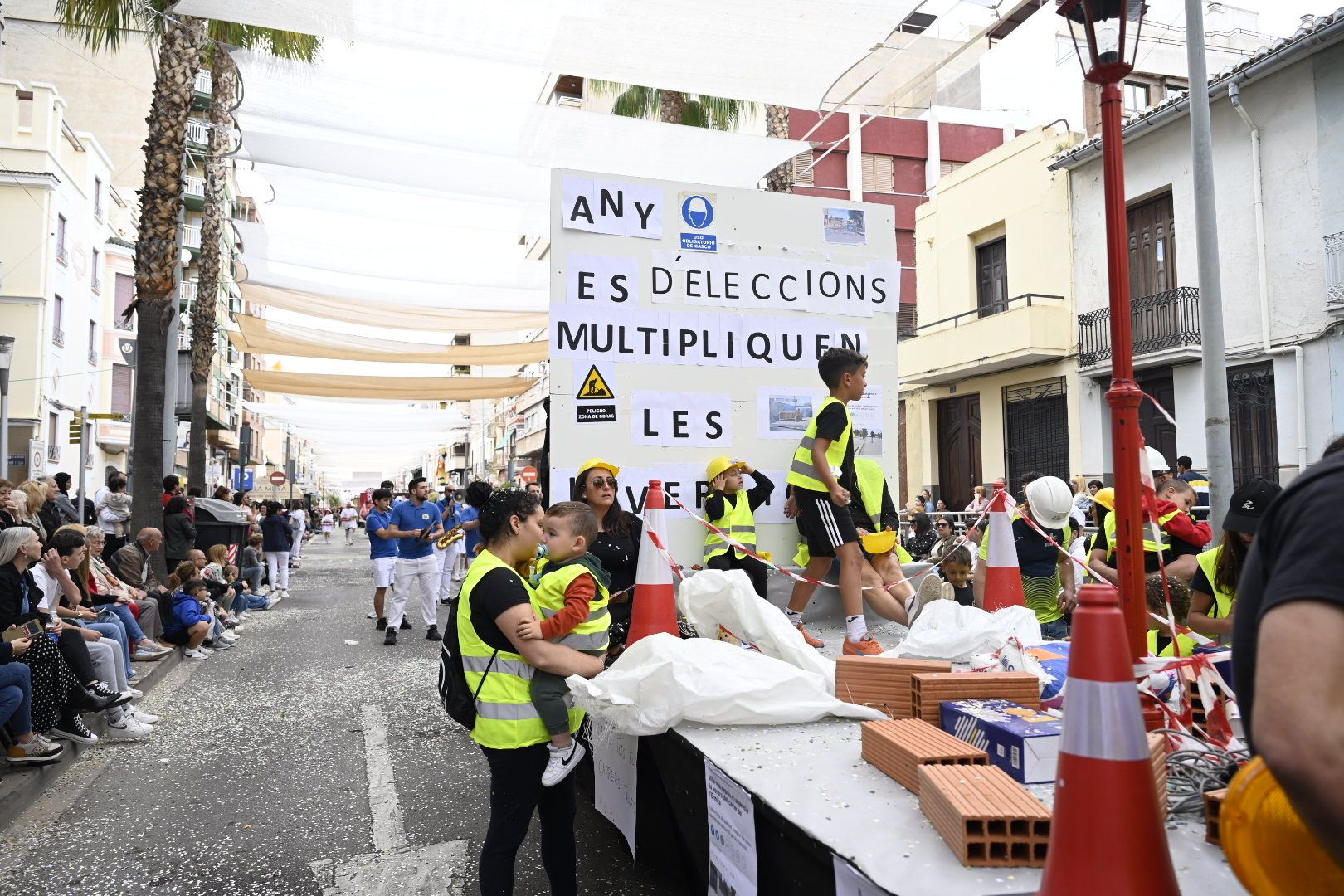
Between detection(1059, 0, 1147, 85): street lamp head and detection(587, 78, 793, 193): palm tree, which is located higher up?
detection(587, 78, 793, 193): palm tree

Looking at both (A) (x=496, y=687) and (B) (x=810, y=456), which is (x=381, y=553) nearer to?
(B) (x=810, y=456)

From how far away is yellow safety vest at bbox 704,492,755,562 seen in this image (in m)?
5.99

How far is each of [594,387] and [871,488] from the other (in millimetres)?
1954

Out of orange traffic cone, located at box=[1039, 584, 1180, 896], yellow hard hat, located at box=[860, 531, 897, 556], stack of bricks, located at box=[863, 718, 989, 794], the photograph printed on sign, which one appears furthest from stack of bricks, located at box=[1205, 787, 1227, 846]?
the photograph printed on sign

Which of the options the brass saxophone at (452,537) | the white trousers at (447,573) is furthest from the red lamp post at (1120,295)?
the white trousers at (447,573)

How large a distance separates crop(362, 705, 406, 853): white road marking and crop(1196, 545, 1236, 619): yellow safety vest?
379 centimetres

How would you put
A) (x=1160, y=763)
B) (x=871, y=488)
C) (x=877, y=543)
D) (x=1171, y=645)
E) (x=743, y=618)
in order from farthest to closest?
1. (x=871, y=488)
2. (x=877, y=543)
3. (x=743, y=618)
4. (x=1171, y=645)
5. (x=1160, y=763)

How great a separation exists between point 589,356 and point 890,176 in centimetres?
2971

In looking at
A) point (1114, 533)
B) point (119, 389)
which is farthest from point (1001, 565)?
point (119, 389)

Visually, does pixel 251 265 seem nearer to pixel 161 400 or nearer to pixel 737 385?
pixel 161 400

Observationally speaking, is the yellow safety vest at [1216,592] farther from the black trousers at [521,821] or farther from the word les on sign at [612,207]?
the word les on sign at [612,207]

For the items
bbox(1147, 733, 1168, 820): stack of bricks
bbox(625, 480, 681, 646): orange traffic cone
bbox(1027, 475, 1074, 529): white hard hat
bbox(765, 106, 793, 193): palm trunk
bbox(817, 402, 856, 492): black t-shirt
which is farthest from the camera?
bbox(765, 106, 793, 193): palm trunk

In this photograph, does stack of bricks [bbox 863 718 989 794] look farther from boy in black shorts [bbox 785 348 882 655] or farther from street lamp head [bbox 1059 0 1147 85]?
street lamp head [bbox 1059 0 1147 85]

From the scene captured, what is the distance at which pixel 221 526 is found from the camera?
553 inches
